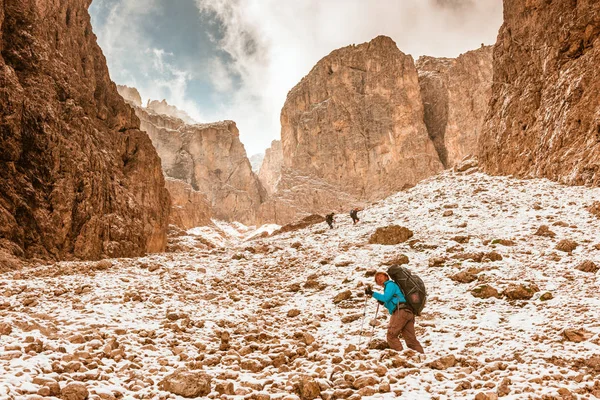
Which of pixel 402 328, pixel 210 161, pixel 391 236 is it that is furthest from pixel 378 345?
pixel 210 161

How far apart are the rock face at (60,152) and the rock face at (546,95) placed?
1143 inches

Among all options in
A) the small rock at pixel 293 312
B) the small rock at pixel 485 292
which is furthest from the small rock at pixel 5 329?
the small rock at pixel 485 292

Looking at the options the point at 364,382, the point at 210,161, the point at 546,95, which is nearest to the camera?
the point at 364,382

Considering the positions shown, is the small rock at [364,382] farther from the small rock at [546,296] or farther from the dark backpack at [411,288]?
the small rock at [546,296]

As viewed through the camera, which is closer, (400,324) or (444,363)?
(444,363)

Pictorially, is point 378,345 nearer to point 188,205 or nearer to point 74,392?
point 74,392

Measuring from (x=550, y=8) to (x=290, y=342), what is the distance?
1353 inches

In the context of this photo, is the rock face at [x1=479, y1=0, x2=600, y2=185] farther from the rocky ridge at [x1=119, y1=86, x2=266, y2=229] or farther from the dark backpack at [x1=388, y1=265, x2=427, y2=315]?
the rocky ridge at [x1=119, y1=86, x2=266, y2=229]

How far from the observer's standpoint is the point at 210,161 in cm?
11756

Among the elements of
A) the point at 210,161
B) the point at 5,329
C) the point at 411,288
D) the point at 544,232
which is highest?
the point at 210,161

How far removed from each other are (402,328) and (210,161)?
11623cm

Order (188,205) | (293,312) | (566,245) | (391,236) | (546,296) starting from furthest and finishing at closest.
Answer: (188,205) → (391,236) → (566,245) → (293,312) → (546,296)

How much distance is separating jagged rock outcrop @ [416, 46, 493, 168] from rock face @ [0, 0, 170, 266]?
70.7 meters

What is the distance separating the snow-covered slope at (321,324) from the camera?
5.79m
